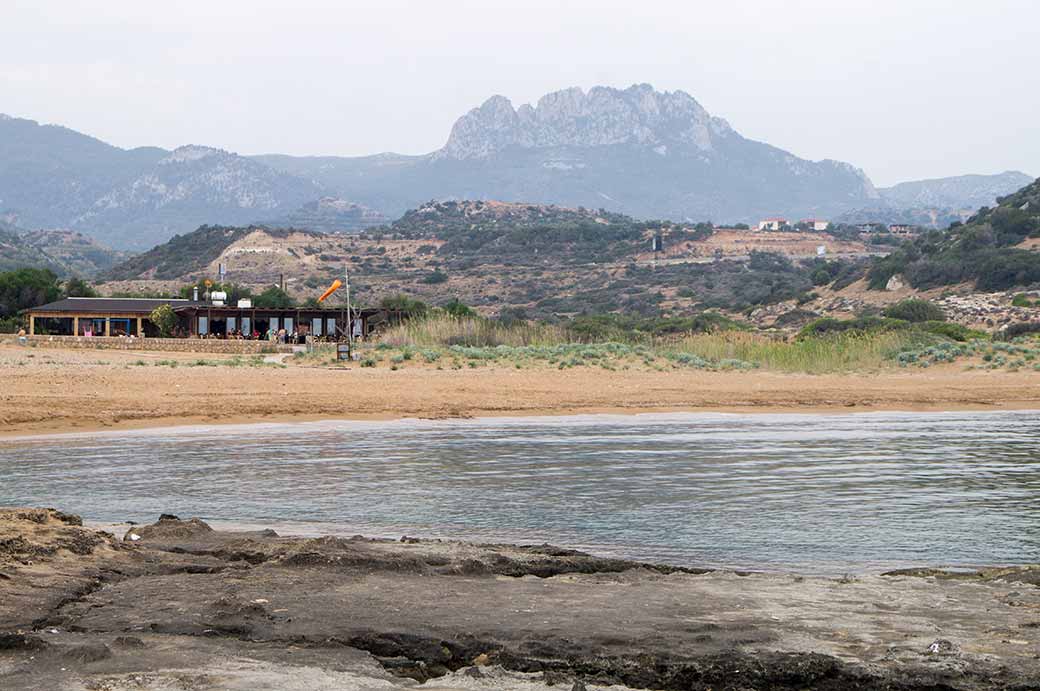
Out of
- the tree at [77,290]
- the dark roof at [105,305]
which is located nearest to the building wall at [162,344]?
the dark roof at [105,305]

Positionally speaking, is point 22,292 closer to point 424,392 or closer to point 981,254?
point 424,392

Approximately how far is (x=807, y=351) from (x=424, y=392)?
14497 millimetres

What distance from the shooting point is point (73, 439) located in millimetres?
21484

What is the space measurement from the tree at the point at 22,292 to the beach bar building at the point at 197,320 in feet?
14.9

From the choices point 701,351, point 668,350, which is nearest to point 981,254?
point 668,350

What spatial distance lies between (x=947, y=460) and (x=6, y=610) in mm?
14789

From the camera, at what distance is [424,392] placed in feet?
97.7

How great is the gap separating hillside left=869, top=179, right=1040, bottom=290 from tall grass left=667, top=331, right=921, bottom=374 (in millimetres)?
32800

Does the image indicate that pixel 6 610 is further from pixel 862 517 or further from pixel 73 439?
pixel 73 439

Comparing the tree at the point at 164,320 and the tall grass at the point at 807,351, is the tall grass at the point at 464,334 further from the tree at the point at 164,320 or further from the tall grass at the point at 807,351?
the tree at the point at 164,320

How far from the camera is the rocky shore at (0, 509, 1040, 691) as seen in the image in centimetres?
686

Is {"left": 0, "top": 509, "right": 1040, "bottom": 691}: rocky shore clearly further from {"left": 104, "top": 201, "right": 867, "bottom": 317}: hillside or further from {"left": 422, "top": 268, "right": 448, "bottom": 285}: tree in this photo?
{"left": 422, "top": 268, "right": 448, "bottom": 285}: tree

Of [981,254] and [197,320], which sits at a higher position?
[981,254]

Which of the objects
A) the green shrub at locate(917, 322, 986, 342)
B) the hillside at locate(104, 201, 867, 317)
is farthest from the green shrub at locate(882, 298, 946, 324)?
the hillside at locate(104, 201, 867, 317)
